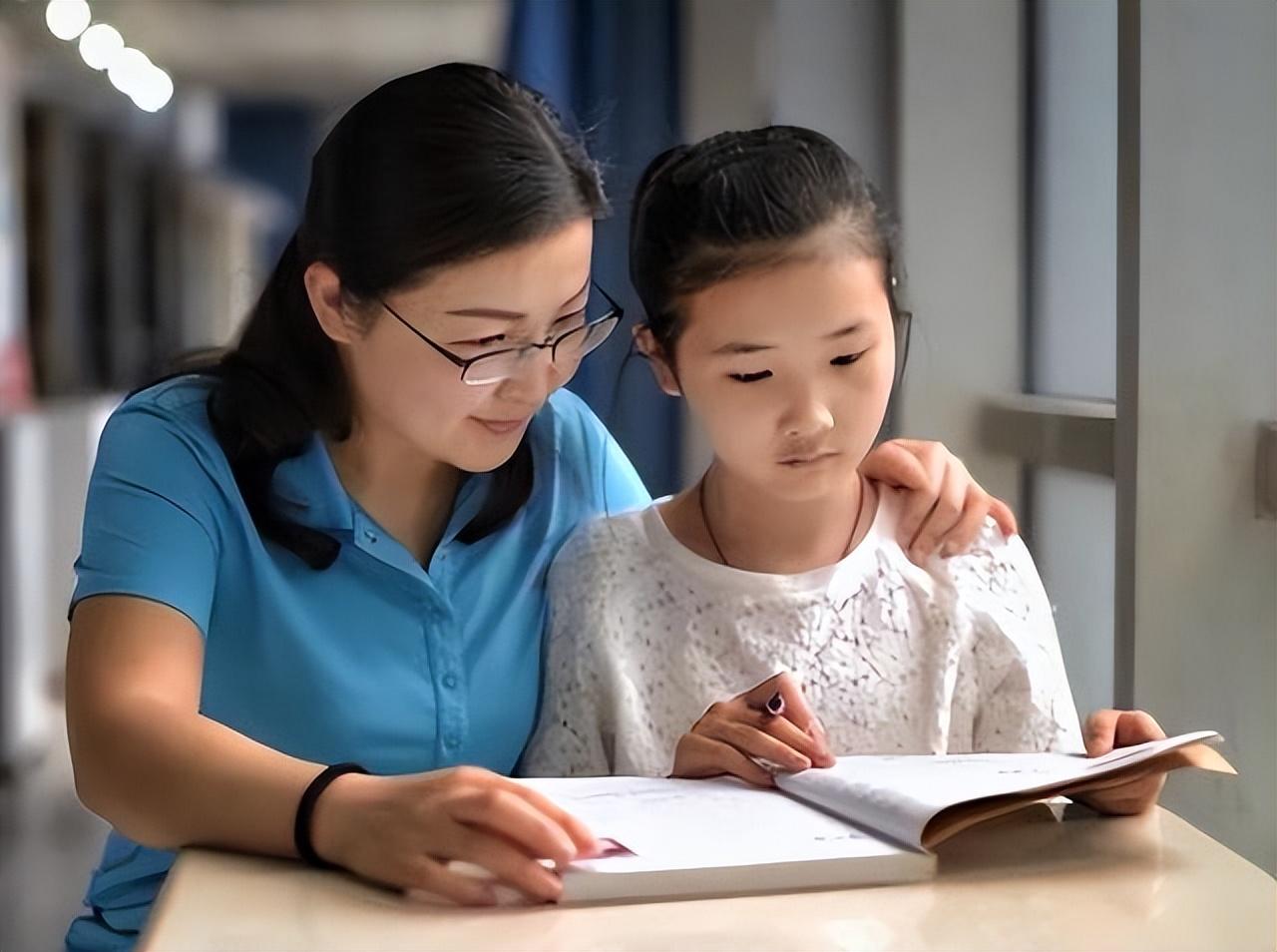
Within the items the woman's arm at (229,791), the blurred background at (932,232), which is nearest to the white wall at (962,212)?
the blurred background at (932,232)

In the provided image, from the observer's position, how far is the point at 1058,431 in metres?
1.23

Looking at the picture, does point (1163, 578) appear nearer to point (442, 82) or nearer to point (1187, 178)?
point (1187, 178)

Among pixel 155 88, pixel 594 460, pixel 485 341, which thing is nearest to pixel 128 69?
pixel 155 88

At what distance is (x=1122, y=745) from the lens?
2.89 feet

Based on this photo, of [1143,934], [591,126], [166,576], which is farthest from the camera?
[591,126]

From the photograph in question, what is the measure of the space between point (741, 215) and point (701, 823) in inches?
16.6

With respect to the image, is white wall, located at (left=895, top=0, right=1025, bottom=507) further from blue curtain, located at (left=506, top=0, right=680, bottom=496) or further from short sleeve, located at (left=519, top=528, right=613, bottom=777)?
short sleeve, located at (left=519, top=528, right=613, bottom=777)

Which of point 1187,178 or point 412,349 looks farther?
point 1187,178

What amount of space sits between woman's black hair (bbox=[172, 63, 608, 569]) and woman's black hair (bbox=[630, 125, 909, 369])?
0.05 m

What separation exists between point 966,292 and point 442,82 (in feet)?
1.56

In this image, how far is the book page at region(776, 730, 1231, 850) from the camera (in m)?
0.73

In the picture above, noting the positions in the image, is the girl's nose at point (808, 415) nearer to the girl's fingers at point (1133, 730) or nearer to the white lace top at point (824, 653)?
the white lace top at point (824, 653)

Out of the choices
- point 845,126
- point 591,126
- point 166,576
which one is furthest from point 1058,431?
point 166,576

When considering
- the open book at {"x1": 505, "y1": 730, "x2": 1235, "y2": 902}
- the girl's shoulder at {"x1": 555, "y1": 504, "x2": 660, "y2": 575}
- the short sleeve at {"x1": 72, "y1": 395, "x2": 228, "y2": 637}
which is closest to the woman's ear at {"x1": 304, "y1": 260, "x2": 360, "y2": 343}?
the short sleeve at {"x1": 72, "y1": 395, "x2": 228, "y2": 637}
